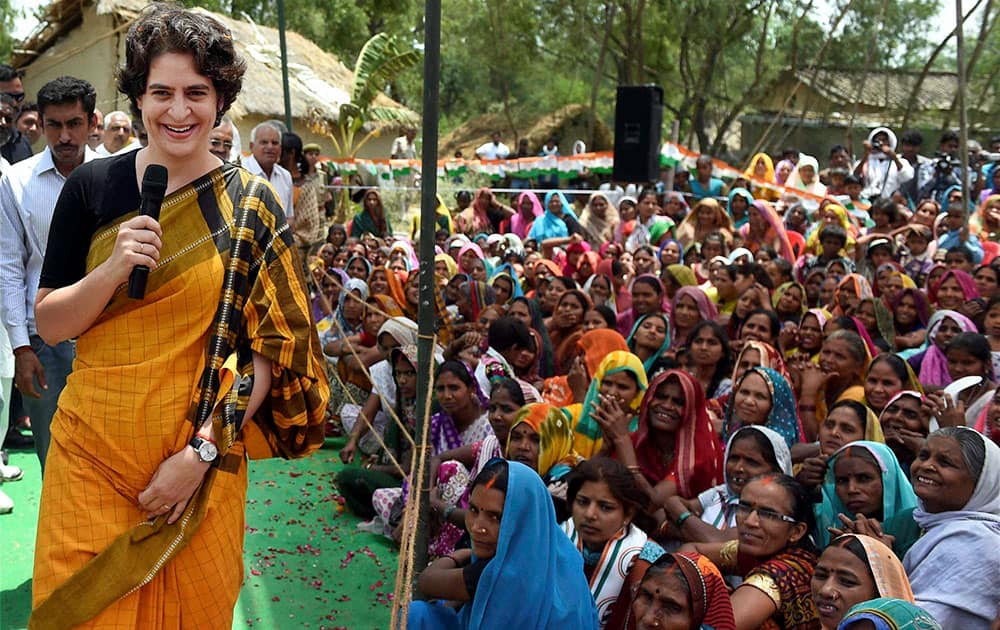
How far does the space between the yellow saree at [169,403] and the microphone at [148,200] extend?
0.29ft

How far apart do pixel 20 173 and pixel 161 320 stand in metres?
1.69

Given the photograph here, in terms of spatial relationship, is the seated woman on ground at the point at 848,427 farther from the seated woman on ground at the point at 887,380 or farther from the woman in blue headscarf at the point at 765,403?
the seated woman on ground at the point at 887,380

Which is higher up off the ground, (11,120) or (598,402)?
(11,120)

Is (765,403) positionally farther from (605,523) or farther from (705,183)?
(705,183)

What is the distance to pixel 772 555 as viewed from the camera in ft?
10.3

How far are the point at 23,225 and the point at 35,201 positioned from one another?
0.27 feet

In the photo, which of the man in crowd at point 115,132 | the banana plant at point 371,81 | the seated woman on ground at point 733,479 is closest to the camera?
the seated woman on ground at point 733,479

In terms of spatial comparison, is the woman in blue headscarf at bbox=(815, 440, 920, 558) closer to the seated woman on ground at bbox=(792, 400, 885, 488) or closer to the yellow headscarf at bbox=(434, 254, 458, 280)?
the seated woman on ground at bbox=(792, 400, 885, 488)

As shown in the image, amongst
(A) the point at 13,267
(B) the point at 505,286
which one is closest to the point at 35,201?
(A) the point at 13,267

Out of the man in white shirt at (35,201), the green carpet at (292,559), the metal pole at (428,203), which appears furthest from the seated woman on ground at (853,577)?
the man in white shirt at (35,201)

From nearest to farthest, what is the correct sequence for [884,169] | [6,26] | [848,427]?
[848,427], [884,169], [6,26]

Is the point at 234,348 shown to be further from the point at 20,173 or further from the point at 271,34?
the point at 271,34

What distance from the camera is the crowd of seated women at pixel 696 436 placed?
2.81m

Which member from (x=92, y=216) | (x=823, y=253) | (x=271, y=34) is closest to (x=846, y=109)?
(x=271, y=34)
